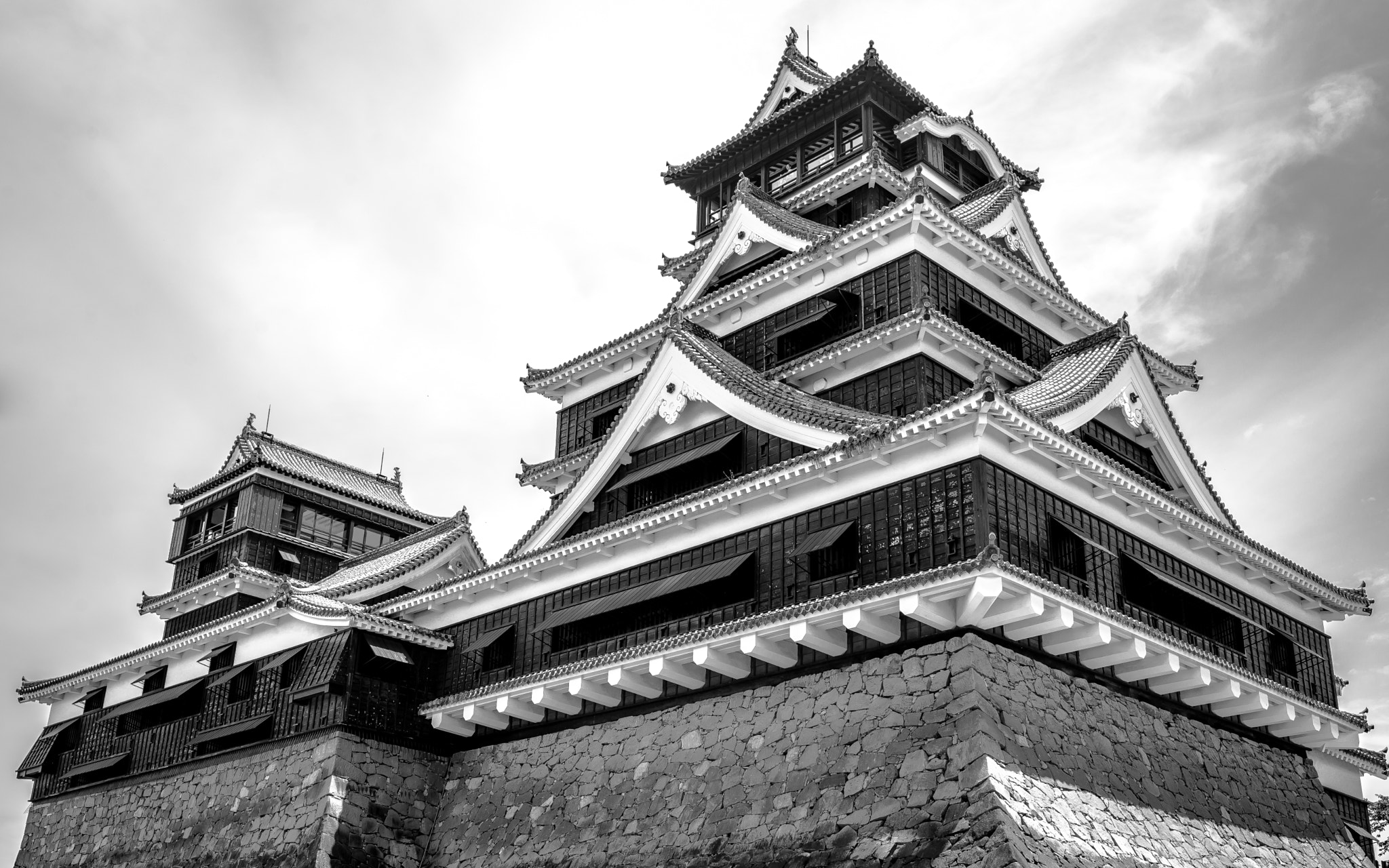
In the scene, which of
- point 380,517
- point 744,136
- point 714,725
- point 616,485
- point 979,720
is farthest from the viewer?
point 380,517

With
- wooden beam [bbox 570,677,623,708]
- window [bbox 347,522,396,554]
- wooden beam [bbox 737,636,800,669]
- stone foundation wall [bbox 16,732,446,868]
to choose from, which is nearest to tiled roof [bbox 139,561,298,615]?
window [bbox 347,522,396,554]

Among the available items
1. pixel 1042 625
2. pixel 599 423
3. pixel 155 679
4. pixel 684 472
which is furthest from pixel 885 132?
pixel 155 679

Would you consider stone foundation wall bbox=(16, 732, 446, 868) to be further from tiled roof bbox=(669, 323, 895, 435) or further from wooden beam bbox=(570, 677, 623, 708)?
tiled roof bbox=(669, 323, 895, 435)

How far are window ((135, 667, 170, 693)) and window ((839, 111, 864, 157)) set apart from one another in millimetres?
20848

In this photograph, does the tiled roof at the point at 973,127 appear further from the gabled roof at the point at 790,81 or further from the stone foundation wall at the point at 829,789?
the stone foundation wall at the point at 829,789

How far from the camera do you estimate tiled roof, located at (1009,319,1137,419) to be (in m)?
20.0

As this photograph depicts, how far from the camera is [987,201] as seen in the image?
28.3 m

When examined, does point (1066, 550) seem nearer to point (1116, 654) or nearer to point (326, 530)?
point (1116, 654)

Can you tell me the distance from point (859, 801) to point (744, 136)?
19.1 m

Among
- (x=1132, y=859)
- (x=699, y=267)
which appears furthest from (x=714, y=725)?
(x=699, y=267)

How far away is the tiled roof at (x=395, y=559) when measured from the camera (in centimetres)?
2978

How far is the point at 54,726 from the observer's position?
32.5 m

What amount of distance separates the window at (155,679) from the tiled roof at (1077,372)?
21.6m

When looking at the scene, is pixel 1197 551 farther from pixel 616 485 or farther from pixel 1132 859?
pixel 616 485
